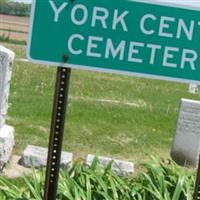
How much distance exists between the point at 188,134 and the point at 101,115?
344 cm

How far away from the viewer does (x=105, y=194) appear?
4305mm

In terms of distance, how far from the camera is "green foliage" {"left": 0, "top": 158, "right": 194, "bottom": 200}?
4.30 m

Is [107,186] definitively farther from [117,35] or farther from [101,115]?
[101,115]

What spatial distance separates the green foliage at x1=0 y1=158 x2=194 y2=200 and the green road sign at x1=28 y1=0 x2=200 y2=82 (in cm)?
159

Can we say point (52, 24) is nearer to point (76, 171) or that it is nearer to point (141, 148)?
point (76, 171)

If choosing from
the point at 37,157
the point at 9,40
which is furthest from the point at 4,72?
the point at 9,40

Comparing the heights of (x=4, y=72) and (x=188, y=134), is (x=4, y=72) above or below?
above

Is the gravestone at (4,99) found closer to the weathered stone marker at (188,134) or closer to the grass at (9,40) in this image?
the weathered stone marker at (188,134)

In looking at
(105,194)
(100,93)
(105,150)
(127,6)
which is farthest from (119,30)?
(100,93)

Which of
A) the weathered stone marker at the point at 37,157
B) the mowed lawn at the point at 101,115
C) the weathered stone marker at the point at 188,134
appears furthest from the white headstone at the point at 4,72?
the weathered stone marker at the point at 188,134

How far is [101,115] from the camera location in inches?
500

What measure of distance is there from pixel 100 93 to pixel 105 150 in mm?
6936

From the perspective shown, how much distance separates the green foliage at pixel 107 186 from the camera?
169 inches

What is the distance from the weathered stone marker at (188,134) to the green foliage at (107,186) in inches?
182
